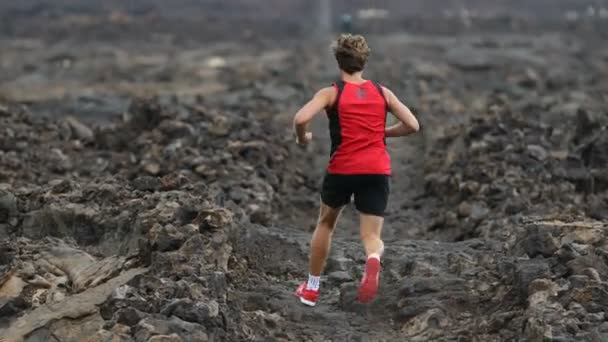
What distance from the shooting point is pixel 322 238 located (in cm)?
646

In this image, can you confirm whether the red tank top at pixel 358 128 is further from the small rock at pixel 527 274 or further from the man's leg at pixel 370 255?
the small rock at pixel 527 274

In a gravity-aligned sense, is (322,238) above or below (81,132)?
above

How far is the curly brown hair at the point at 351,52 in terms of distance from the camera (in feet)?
20.1

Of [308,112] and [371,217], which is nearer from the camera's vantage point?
[308,112]

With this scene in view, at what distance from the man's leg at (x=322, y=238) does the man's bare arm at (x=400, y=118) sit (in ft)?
1.89

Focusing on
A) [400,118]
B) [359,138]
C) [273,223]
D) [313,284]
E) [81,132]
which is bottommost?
[81,132]

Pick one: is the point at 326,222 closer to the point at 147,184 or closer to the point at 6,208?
the point at 147,184

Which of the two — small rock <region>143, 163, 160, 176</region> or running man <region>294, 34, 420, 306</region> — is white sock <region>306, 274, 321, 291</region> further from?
small rock <region>143, 163, 160, 176</region>

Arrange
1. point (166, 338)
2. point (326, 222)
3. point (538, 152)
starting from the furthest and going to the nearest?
point (538, 152) < point (326, 222) < point (166, 338)

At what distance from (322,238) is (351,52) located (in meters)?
1.14

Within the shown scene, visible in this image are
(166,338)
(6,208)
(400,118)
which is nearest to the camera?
(166,338)

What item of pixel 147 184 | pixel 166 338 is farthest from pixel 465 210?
pixel 166 338

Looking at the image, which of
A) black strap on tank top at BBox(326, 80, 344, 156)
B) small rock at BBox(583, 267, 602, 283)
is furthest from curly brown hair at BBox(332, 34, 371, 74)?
small rock at BBox(583, 267, 602, 283)

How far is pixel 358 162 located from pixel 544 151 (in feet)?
21.2
